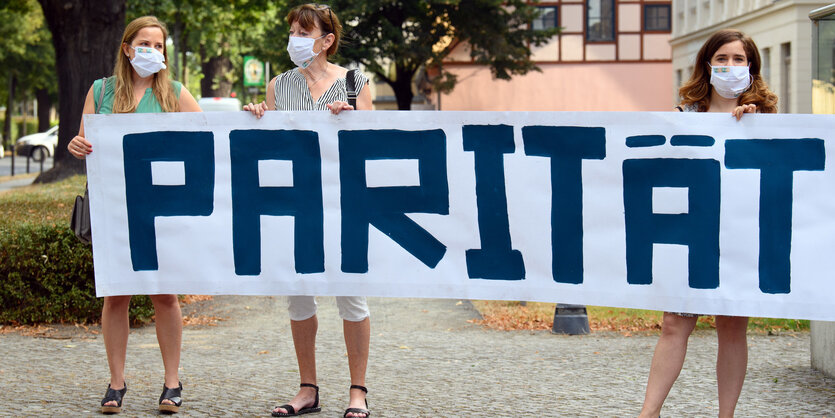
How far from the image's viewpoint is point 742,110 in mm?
4777

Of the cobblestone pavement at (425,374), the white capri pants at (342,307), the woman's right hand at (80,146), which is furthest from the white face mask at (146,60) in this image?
the cobblestone pavement at (425,374)

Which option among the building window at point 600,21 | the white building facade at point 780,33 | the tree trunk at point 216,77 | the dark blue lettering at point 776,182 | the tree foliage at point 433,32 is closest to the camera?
the dark blue lettering at point 776,182

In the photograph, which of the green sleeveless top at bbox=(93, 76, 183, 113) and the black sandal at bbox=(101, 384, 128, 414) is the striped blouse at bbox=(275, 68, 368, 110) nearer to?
the green sleeveless top at bbox=(93, 76, 183, 113)

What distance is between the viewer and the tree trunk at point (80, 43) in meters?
17.1

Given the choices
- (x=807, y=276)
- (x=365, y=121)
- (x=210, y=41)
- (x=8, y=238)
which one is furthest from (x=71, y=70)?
(x=210, y=41)

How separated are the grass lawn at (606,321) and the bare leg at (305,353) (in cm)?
335

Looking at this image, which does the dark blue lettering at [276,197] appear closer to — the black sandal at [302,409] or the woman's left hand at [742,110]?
the black sandal at [302,409]

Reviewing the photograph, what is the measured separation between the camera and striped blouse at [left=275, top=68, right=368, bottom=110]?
5.33m

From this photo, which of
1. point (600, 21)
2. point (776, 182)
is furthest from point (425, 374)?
point (600, 21)

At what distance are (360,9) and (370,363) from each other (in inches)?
1145

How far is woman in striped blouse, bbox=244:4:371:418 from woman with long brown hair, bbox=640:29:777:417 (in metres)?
1.37

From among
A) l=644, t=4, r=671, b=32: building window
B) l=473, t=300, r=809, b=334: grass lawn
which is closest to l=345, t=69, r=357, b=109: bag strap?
l=473, t=300, r=809, b=334: grass lawn

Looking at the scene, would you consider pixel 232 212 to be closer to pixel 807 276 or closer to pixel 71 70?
pixel 807 276

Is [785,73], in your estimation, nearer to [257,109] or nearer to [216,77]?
[216,77]
